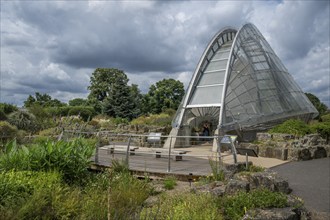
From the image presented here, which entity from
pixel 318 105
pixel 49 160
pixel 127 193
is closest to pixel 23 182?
pixel 49 160

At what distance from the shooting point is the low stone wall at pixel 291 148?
1395cm

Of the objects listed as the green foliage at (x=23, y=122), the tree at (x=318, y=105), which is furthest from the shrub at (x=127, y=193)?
the tree at (x=318, y=105)

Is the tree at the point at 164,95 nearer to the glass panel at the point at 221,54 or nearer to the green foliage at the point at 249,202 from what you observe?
the glass panel at the point at 221,54

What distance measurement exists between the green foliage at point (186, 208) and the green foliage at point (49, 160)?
2.48 m

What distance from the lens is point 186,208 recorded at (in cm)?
575

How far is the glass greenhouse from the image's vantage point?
20297 millimetres

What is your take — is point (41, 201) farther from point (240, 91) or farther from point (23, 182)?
point (240, 91)

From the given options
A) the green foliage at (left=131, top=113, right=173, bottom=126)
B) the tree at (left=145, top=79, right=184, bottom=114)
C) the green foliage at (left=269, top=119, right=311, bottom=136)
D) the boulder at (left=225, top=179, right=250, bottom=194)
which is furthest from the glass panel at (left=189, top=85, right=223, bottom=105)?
the tree at (left=145, top=79, right=184, bottom=114)

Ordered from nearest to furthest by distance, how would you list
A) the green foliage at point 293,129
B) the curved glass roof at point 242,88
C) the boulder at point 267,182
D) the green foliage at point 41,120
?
the boulder at point 267,182 → the green foliage at point 293,129 → the curved glass roof at point 242,88 → the green foliage at point 41,120

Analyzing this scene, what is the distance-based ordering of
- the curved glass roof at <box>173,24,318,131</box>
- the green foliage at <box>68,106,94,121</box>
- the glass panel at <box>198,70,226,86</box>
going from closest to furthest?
the curved glass roof at <box>173,24,318,131</box>
the glass panel at <box>198,70,226,86</box>
the green foliage at <box>68,106,94,121</box>

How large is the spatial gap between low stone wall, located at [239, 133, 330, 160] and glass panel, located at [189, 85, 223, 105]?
15.7 ft

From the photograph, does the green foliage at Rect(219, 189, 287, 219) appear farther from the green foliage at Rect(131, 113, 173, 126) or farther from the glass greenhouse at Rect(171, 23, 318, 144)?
the green foliage at Rect(131, 113, 173, 126)

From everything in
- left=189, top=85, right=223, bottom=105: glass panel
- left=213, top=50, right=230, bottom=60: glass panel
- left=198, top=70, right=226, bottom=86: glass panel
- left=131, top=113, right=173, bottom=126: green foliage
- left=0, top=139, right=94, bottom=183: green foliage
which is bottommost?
left=0, top=139, right=94, bottom=183: green foliage

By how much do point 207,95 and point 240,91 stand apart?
2.46 meters
